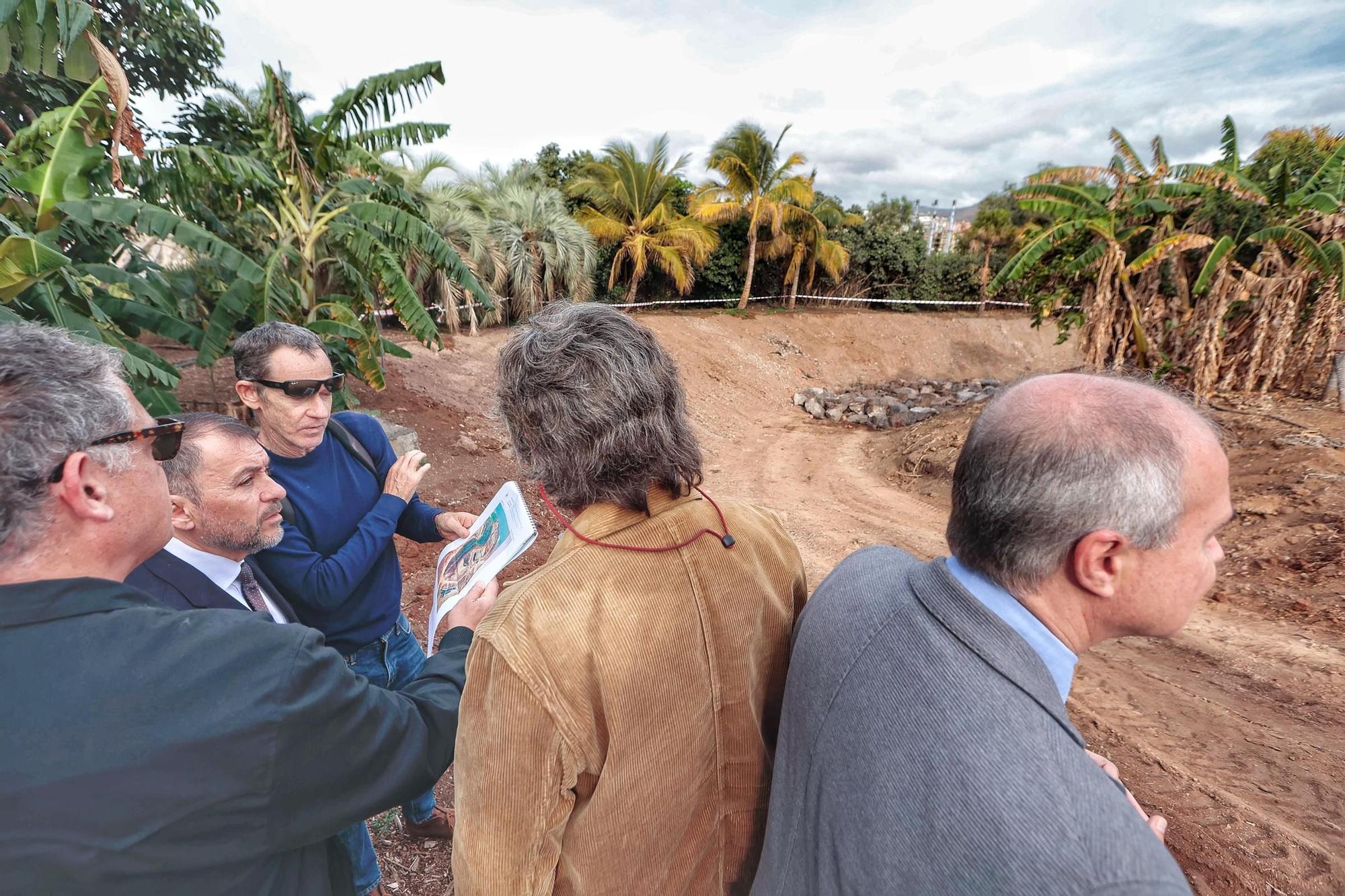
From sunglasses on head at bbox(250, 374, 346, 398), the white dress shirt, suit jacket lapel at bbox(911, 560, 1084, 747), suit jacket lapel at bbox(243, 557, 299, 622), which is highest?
sunglasses on head at bbox(250, 374, 346, 398)

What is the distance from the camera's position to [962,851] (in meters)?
0.93

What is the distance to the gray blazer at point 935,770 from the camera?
2.83 feet

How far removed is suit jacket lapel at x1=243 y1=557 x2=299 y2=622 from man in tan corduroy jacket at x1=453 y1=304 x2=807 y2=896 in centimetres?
124

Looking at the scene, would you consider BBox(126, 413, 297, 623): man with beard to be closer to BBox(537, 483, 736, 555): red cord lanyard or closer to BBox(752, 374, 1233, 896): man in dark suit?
BBox(537, 483, 736, 555): red cord lanyard

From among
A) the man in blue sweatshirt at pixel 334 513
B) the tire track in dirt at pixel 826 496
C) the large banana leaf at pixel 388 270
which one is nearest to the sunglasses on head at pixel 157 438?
the man in blue sweatshirt at pixel 334 513

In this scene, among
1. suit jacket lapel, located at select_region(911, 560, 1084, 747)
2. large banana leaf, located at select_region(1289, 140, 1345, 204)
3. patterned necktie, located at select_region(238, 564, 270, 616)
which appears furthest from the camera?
large banana leaf, located at select_region(1289, 140, 1345, 204)

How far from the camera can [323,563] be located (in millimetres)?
2357

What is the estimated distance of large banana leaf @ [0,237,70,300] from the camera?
13.9 ft

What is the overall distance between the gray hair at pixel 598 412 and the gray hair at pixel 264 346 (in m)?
1.73

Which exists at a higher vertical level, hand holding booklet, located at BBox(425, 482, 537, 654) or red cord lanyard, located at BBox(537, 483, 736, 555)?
red cord lanyard, located at BBox(537, 483, 736, 555)

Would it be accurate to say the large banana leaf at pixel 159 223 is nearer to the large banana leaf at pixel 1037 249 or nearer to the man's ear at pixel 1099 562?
the man's ear at pixel 1099 562

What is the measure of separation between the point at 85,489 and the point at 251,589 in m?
1.02

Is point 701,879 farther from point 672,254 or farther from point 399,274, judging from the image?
point 672,254

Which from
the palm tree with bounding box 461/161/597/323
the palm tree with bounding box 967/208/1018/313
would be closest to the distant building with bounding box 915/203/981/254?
the palm tree with bounding box 967/208/1018/313
